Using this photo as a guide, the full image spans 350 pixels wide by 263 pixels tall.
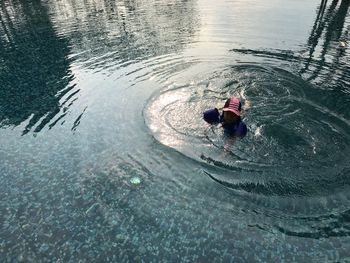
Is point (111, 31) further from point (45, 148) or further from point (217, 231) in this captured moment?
point (217, 231)

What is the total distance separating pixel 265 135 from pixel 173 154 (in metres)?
2.26

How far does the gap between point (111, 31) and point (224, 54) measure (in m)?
7.31

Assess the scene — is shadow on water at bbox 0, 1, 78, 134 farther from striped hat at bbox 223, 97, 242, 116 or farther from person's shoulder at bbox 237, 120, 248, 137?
person's shoulder at bbox 237, 120, 248, 137

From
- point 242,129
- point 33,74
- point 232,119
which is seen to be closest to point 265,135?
point 242,129

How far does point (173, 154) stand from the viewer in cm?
709

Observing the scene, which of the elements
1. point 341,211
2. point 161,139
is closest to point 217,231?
point 341,211

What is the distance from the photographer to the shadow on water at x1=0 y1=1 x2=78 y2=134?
912 centimetres

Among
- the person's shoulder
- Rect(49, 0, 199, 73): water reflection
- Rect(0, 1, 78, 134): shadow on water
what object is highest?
the person's shoulder

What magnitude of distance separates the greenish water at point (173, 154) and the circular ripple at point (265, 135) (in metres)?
0.04

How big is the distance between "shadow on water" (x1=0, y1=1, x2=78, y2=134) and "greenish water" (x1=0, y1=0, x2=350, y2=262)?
0.23ft

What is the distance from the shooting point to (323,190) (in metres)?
5.97

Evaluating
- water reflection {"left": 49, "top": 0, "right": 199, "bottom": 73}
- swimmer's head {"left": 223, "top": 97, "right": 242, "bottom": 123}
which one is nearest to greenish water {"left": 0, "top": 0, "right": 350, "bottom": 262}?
water reflection {"left": 49, "top": 0, "right": 199, "bottom": 73}

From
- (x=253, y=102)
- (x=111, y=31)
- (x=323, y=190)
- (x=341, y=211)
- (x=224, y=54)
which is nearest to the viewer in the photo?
(x=341, y=211)

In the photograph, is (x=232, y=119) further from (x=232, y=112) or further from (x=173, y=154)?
(x=173, y=154)
